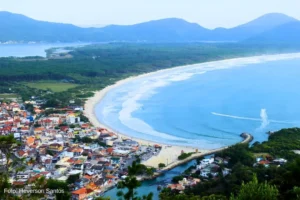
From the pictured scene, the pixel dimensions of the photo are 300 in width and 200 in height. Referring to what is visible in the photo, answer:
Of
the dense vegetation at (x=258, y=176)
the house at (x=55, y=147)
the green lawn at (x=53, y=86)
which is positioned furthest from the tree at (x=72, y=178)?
the green lawn at (x=53, y=86)

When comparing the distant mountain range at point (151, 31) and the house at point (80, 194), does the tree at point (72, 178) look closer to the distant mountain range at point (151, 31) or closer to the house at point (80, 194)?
the house at point (80, 194)

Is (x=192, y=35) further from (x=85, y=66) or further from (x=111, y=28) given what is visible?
(x=85, y=66)

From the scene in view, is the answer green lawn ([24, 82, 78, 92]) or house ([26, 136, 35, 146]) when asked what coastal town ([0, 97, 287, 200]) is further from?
green lawn ([24, 82, 78, 92])

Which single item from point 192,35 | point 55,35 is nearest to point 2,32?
point 55,35

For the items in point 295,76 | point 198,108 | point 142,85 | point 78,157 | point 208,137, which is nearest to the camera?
point 78,157

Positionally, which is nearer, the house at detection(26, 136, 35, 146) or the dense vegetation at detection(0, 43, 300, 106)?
the house at detection(26, 136, 35, 146)

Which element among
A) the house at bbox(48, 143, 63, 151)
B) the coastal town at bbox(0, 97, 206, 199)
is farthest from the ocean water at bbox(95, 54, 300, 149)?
the house at bbox(48, 143, 63, 151)

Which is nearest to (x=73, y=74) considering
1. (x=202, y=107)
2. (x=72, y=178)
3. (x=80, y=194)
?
(x=202, y=107)
